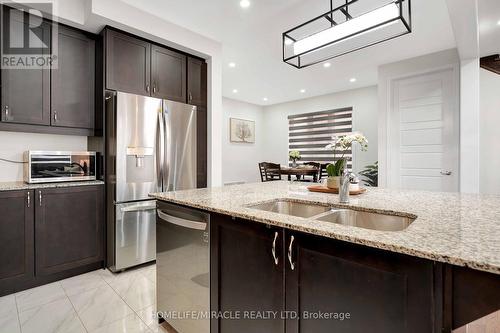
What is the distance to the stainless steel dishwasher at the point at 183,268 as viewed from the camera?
4.58 ft

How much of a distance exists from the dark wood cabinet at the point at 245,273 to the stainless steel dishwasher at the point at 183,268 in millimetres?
67

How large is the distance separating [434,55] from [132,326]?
5.02 meters

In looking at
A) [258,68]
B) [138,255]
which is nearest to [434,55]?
[258,68]

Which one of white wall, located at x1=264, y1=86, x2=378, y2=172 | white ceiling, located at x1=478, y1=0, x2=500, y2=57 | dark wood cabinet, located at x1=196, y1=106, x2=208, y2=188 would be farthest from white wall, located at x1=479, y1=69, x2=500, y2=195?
dark wood cabinet, located at x1=196, y1=106, x2=208, y2=188

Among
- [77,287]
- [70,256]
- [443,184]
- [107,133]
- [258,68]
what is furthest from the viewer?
[258,68]

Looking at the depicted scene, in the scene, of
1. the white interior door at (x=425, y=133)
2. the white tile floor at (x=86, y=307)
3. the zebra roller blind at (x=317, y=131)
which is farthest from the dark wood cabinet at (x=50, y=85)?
the zebra roller blind at (x=317, y=131)

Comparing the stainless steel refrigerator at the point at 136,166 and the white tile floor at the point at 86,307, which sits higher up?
the stainless steel refrigerator at the point at 136,166

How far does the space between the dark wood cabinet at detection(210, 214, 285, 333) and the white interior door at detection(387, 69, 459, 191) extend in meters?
3.87

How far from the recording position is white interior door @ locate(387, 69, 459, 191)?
12.3ft

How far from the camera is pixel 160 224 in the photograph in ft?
5.67

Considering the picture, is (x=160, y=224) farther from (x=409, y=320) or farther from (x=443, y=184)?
(x=443, y=184)

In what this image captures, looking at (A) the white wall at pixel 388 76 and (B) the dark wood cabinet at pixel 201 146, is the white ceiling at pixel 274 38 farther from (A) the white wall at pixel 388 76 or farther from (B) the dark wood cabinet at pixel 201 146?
(B) the dark wood cabinet at pixel 201 146

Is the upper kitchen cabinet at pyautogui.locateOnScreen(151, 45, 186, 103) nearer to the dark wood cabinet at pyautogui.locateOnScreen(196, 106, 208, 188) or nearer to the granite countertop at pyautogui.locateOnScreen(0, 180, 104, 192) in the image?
the dark wood cabinet at pyautogui.locateOnScreen(196, 106, 208, 188)

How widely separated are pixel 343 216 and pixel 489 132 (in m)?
4.12
